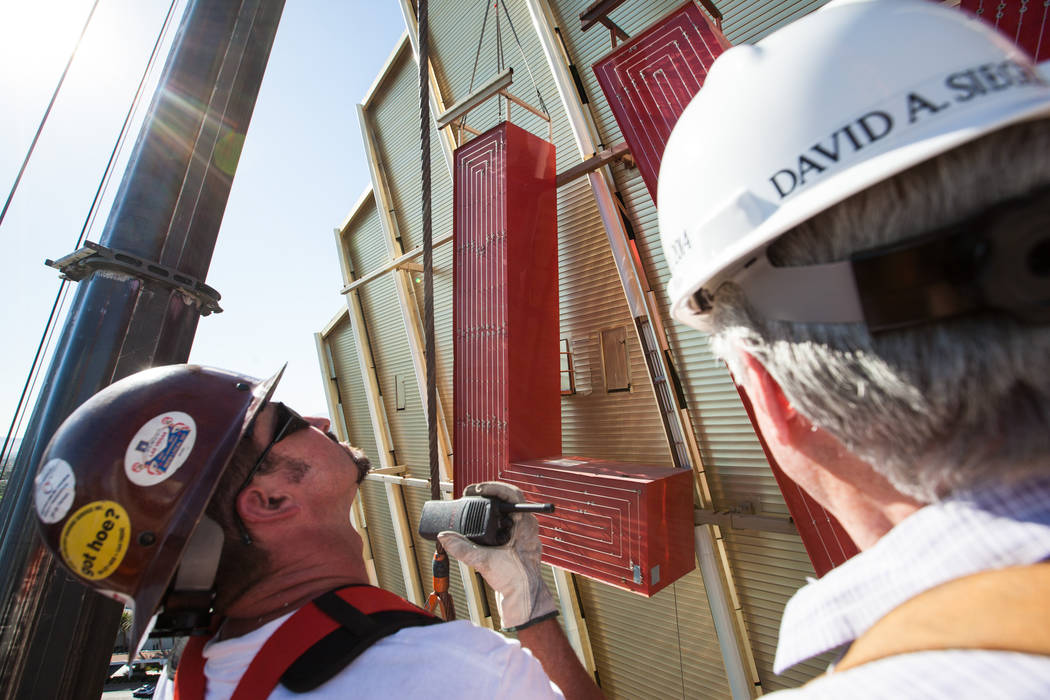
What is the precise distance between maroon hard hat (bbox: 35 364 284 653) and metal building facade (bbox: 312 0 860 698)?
3925mm

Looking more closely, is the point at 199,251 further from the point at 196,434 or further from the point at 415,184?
the point at 415,184

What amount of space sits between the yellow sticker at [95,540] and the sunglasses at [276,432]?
0.98 feet

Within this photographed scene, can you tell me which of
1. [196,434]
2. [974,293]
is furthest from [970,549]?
[196,434]

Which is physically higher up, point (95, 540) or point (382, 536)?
point (382, 536)

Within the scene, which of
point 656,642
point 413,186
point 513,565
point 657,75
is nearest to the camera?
point 513,565

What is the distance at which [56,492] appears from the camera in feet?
4.51

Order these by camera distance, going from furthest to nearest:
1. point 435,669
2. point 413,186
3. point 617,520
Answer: point 413,186
point 617,520
point 435,669

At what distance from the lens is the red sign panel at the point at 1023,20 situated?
2.42 metres

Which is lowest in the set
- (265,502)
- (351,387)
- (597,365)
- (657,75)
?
(265,502)

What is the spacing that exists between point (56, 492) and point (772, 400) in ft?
6.40

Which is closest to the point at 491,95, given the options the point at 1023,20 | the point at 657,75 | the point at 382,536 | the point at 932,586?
the point at 657,75

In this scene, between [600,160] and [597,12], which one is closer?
[597,12]

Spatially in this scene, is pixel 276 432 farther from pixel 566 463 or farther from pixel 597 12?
pixel 597 12

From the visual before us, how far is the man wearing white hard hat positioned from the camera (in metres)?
0.50
